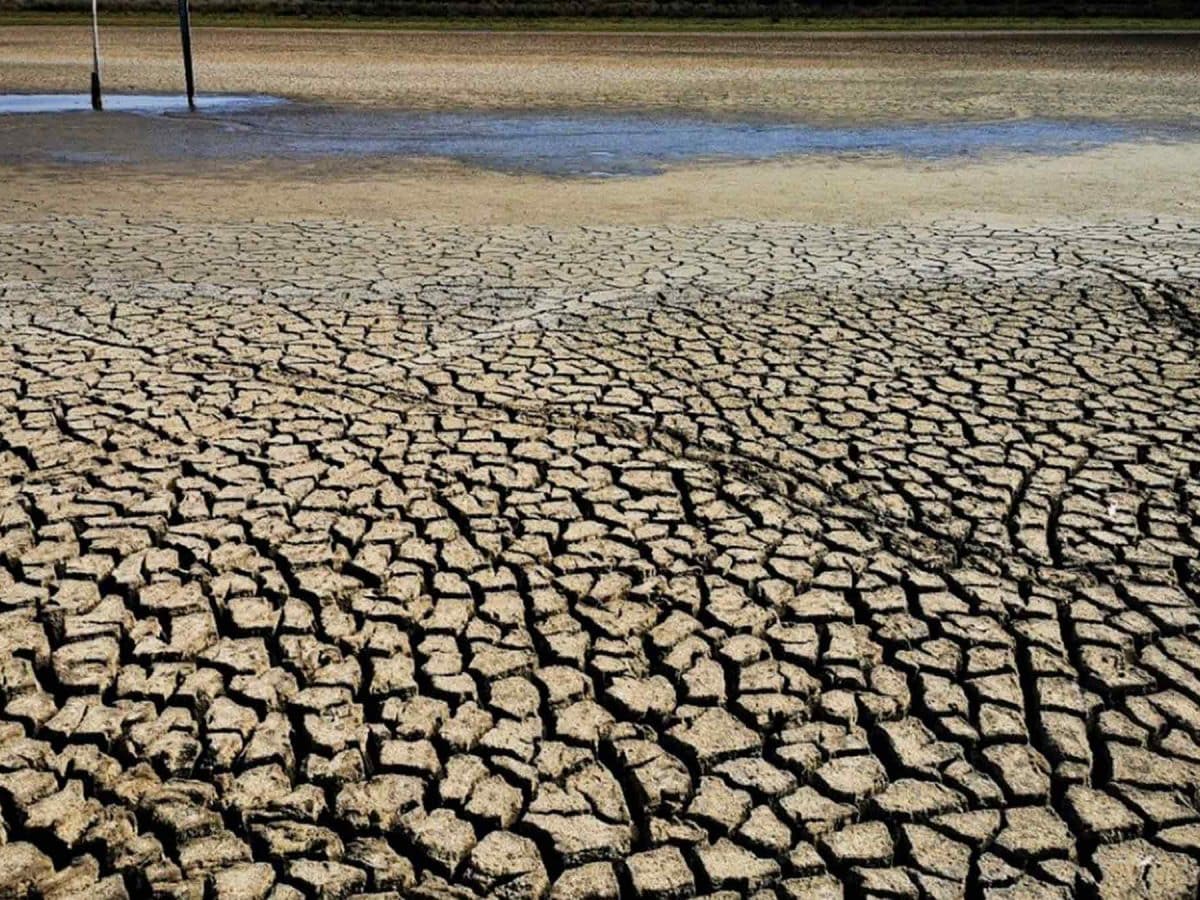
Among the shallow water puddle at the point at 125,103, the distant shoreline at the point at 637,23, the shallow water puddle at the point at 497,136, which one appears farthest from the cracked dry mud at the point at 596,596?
the distant shoreline at the point at 637,23

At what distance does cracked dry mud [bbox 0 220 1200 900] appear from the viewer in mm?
2406

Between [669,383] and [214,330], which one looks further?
[214,330]

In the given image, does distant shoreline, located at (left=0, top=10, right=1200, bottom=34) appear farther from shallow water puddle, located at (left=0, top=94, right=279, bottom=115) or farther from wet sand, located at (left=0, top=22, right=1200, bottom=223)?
shallow water puddle, located at (left=0, top=94, right=279, bottom=115)

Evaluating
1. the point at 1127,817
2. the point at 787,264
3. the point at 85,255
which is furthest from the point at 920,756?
the point at 85,255

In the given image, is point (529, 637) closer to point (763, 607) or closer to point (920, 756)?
Answer: point (763, 607)

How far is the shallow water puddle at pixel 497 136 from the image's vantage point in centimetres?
1029

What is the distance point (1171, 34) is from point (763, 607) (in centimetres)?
2851

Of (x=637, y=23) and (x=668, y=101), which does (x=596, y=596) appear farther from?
(x=637, y=23)

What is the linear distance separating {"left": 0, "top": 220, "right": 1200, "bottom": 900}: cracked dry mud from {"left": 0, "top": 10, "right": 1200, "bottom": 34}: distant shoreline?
24.2m

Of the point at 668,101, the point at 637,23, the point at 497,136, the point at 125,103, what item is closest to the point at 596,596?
the point at 497,136

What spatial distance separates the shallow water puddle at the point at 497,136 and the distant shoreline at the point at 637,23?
15.6 metres

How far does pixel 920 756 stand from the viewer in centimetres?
263

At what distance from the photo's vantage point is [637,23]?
30.2 meters

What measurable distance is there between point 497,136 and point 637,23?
19850 millimetres
